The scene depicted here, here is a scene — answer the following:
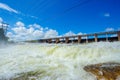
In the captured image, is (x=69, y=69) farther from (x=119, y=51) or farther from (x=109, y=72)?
(x=119, y=51)

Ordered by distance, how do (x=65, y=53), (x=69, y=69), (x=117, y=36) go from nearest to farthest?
1. (x=69, y=69)
2. (x=65, y=53)
3. (x=117, y=36)

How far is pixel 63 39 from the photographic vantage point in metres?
31.9

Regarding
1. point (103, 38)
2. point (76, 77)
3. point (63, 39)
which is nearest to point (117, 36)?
point (103, 38)

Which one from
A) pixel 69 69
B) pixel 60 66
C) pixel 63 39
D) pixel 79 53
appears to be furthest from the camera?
pixel 63 39

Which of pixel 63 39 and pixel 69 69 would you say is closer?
pixel 69 69

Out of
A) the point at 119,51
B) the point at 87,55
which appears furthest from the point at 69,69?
the point at 119,51

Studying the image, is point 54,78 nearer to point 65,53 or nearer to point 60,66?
point 60,66

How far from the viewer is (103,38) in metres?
22.9

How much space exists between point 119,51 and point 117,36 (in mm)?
8902

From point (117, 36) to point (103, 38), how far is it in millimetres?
2336

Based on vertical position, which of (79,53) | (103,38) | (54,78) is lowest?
(54,78)

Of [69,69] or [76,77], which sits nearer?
[76,77]

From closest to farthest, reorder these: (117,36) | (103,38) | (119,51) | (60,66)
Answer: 1. (60,66)
2. (119,51)
3. (117,36)
4. (103,38)

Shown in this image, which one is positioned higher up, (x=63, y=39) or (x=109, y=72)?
(x=63, y=39)
